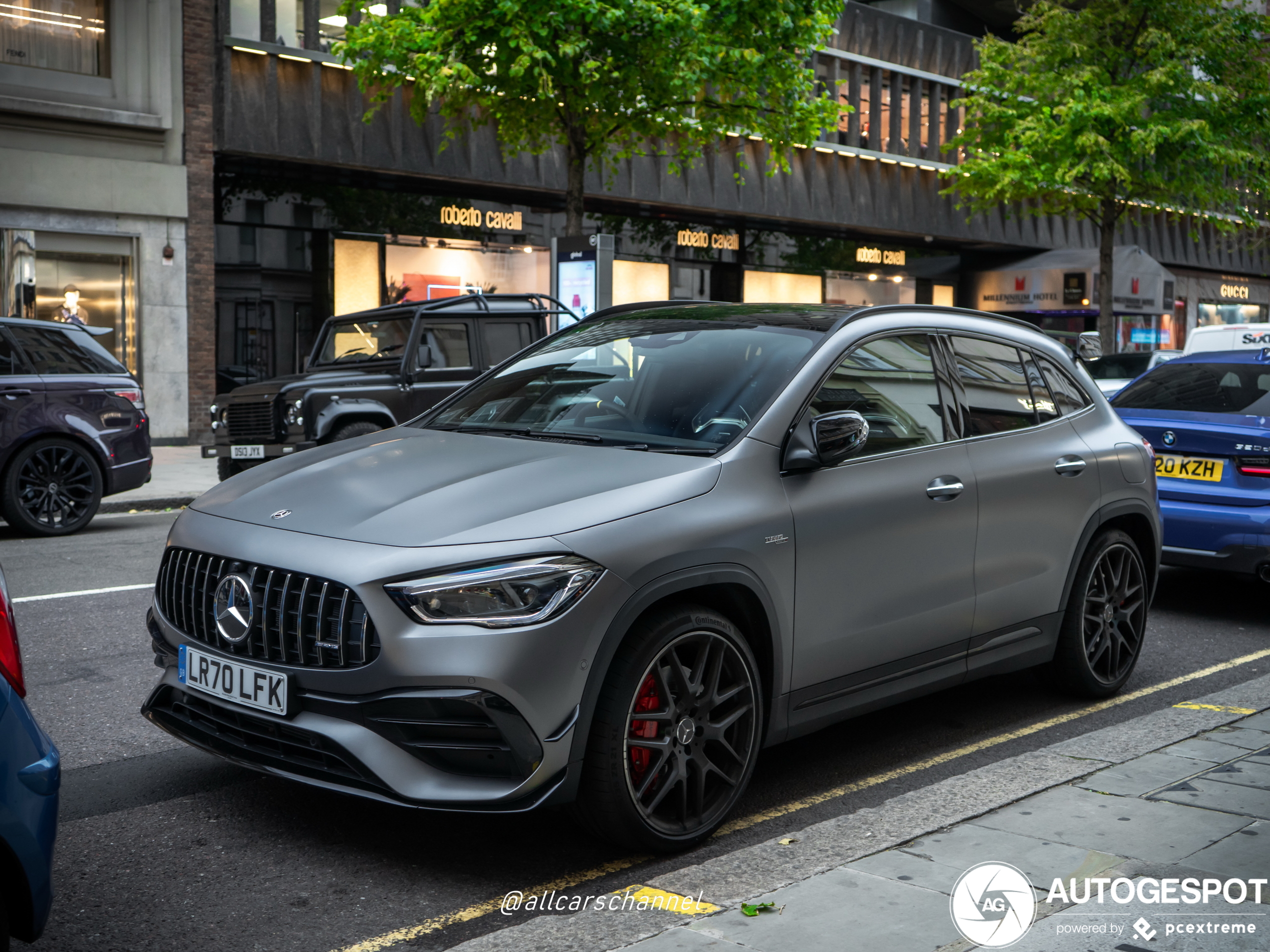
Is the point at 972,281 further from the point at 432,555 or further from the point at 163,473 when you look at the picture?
the point at 432,555

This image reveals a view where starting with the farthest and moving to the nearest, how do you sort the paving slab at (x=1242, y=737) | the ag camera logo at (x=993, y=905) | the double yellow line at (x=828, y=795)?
the paving slab at (x=1242, y=737)
the double yellow line at (x=828, y=795)
the ag camera logo at (x=993, y=905)

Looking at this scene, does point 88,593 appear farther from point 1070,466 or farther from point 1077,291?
point 1077,291

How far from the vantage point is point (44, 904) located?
8.48 feet

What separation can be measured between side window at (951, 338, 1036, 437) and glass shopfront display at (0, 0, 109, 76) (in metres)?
17.2

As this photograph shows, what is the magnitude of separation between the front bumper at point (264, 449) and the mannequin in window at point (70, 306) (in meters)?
7.08

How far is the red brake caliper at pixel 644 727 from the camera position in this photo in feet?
12.2

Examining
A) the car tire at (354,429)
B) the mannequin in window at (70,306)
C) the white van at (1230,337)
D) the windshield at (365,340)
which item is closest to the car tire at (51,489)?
the car tire at (354,429)

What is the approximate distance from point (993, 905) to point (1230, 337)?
15512 mm

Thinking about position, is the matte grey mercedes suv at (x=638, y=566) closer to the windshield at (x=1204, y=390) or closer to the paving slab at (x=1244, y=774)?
the paving slab at (x=1244, y=774)

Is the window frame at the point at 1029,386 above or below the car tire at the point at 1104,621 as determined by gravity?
above

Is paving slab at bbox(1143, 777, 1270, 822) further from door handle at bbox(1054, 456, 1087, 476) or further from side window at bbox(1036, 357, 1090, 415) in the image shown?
side window at bbox(1036, 357, 1090, 415)

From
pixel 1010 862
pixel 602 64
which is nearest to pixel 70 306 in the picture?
pixel 602 64

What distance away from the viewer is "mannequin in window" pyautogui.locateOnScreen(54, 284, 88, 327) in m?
18.8

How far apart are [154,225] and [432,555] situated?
17854 mm
